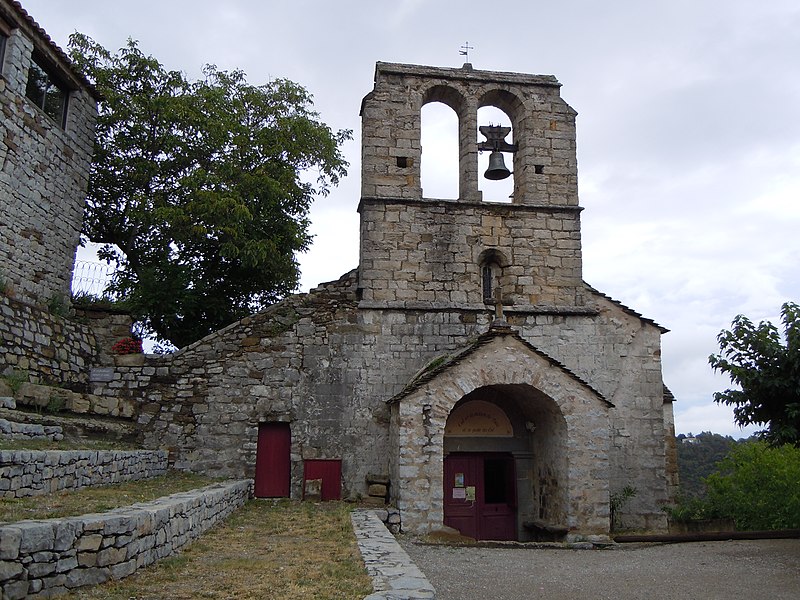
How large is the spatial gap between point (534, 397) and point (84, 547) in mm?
9043

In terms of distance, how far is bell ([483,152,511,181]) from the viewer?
576 inches

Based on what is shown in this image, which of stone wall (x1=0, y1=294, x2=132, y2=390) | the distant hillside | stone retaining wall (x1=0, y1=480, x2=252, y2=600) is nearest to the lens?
stone retaining wall (x1=0, y1=480, x2=252, y2=600)

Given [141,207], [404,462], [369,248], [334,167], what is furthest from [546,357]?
[141,207]

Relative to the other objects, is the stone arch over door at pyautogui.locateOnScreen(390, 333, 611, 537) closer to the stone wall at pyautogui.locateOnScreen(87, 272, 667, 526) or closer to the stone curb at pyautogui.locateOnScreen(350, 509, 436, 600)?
the stone wall at pyautogui.locateOnScreen(87, 272, 667, 526)

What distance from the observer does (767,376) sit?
9.93 metres

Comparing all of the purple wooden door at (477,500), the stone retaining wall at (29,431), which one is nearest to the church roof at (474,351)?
the purple wooden door at (477,500)

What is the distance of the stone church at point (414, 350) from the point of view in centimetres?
1200

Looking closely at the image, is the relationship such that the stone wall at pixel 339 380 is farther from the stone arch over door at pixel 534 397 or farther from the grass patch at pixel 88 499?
the grass patch at pixel 88 499

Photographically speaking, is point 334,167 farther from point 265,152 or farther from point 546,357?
point 546,357

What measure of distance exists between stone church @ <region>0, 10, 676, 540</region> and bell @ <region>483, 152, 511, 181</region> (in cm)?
6

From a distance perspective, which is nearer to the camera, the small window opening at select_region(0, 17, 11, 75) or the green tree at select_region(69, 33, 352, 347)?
the small window opening at select_region(0, 17, 11, 75)

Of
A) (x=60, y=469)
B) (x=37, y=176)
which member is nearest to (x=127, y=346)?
(x=37, y=176)

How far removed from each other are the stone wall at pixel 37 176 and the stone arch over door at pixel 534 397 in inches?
288

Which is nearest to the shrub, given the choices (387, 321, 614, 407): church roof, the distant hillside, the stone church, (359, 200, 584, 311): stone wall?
the stone church
